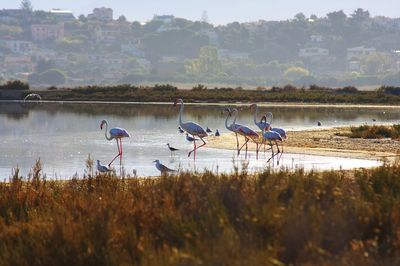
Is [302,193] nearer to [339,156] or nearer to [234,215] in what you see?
[234,215]

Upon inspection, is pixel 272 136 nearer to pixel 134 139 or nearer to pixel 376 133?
pixel 376 133

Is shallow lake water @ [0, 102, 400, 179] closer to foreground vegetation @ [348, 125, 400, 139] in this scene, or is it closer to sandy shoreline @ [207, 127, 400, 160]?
sandy shoreline @ [207, 127, 400, 160]

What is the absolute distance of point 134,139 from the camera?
112 feet

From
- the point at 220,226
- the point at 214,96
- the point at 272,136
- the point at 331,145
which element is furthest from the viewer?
the point at 214,96

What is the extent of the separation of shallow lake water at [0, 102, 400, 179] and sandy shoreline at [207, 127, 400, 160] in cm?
93

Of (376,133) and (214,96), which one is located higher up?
(376,133)

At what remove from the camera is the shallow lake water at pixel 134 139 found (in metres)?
23.6

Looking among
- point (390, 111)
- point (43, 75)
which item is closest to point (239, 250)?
point (390, 111)

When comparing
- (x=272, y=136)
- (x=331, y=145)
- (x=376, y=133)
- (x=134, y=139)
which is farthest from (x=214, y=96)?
(x=272, y=136)

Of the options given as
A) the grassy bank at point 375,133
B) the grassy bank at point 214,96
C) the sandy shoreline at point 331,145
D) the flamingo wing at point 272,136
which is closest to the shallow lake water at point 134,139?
the flamingo wing at point 272,136

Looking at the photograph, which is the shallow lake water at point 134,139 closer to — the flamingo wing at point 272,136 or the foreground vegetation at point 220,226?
the flamingo wing at point 272,136

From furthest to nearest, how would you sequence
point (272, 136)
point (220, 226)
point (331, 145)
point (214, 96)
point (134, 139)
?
1. point (214, 96)
2. point (134, 139)
3. point (331, 145)
4. point (272, 136)
5. point (220, 226)

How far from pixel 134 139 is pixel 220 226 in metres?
25.1

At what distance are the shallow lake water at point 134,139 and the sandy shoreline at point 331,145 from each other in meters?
0.93
